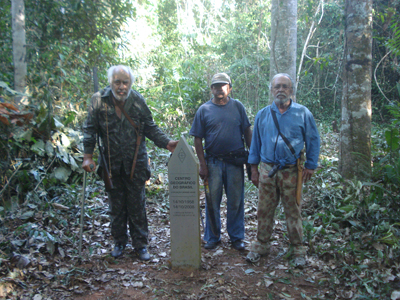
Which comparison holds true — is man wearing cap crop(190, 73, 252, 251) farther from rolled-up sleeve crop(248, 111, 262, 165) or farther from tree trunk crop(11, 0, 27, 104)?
tree trunk crop(11, 0, 27, 104)

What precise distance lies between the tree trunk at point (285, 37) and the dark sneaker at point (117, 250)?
381cm

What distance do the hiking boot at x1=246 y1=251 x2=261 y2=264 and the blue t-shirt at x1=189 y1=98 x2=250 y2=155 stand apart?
4.15 ft

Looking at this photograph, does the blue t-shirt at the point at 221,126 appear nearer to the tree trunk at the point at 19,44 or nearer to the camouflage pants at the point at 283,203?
the camouflage pants at the point at 283,203

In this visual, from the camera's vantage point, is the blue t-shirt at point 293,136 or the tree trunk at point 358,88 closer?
the blue t-shirt at point 293,136

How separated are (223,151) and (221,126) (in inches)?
12.4

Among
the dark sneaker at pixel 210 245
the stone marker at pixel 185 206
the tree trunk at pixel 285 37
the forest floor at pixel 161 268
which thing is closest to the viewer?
the forest floor at pixel 161 268

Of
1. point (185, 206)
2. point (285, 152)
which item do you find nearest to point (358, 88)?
point (285, 152)

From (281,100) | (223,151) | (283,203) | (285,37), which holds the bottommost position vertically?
(283,203)

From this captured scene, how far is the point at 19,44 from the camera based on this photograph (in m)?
5.81

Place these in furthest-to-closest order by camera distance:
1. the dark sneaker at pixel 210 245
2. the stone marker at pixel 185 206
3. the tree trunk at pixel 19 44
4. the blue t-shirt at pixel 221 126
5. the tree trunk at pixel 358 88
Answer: the tree trunk at pixel 19 44 → the tree trunk at pixel 358 88 → the dark sneaker at pixel 210 245 → the blue t-shirt at pixel 221 126 → the stone marker at pixel 185 206

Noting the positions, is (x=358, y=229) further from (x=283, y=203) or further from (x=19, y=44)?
(x=19, y=44)

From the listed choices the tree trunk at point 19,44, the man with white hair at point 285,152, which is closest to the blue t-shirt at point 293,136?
the man with white hair at point 285,152

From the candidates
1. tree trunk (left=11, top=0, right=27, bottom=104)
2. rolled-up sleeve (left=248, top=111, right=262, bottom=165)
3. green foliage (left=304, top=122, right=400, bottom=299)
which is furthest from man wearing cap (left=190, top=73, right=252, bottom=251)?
tree trunk (left=11, top=0, right=27, bottom=104)

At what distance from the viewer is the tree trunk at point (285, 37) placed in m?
5.41
